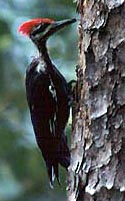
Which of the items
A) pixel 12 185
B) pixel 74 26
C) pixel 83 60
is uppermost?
pixel 83 60

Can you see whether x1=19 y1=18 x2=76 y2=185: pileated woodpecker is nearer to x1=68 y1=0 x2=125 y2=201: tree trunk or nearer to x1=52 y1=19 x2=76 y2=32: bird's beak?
x1=52 y1=19 x2=76 y2=32: bird's beak

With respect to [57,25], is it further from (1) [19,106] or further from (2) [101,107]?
(1) [19,106]

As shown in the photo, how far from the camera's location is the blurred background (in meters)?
4.44

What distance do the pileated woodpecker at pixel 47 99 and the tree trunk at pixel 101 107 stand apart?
350 mm

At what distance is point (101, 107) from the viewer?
105 inches

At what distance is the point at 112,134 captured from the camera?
262 centimetres

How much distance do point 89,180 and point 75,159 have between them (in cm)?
11

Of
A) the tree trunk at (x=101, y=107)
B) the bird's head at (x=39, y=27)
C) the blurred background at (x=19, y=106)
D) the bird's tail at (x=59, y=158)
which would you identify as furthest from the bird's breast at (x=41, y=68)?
the blurred background at (x=19, y=106)

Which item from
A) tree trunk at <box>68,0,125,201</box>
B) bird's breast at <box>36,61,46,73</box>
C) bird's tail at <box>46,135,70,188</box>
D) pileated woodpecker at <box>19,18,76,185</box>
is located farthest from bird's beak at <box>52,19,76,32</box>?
bird's tail at <box>46,135,70,188</box>

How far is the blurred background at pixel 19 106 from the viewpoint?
4438 millimetres

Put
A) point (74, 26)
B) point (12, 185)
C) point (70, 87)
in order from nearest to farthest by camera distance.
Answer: point (70, 87) → point (74, 26) → point (12, 185)

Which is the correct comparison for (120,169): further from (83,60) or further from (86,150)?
(83,60)

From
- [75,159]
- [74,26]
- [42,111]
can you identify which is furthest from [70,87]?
[74,26]

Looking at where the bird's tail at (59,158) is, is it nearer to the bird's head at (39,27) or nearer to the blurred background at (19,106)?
the bird's head at (39,27)
